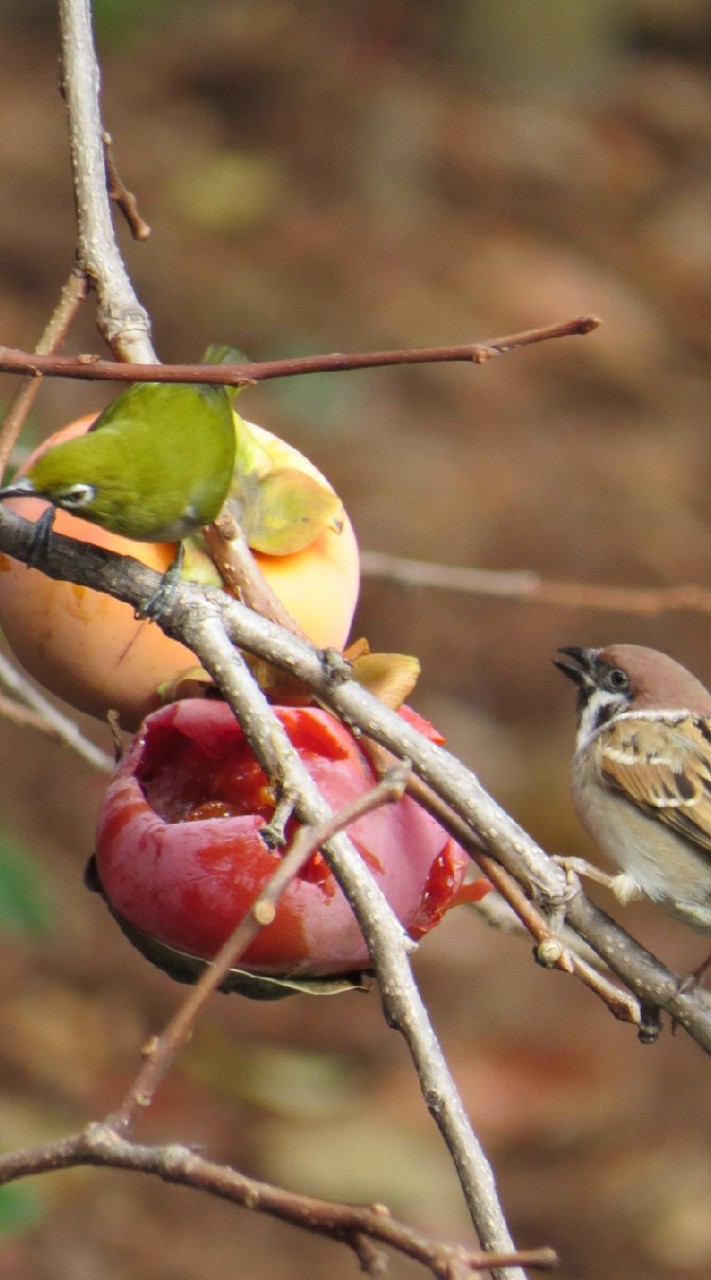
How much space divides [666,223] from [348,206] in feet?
6.37

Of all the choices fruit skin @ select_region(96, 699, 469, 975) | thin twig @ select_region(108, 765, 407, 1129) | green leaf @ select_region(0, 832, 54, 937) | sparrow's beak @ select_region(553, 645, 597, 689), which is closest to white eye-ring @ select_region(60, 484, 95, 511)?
fruit skin @ select_region(96, 699, 469, 975)

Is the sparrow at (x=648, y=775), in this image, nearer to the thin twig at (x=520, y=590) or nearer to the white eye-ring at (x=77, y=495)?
the thin twig at (x=520, y=590)

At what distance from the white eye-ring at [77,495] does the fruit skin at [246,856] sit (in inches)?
11.1

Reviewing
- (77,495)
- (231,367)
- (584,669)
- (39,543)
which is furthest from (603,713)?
(231,367)

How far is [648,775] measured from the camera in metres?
3.86

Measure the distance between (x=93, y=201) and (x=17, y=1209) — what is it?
6.07 feet

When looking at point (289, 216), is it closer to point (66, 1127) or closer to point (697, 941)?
point (697, 941)

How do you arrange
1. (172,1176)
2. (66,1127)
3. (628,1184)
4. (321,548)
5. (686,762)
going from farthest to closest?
(628,1184)
(66,1127)
(686,762)
(321,548)
(172,1176)

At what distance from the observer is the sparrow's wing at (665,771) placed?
3812 millimetres

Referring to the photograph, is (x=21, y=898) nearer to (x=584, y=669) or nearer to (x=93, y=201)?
(x=584, y=669)

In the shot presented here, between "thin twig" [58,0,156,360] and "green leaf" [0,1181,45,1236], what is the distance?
1.66 metres

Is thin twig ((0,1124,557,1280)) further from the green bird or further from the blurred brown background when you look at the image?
the blurred brown background

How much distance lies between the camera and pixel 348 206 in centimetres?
961

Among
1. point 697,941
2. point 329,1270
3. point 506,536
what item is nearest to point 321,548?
point 329,1270
